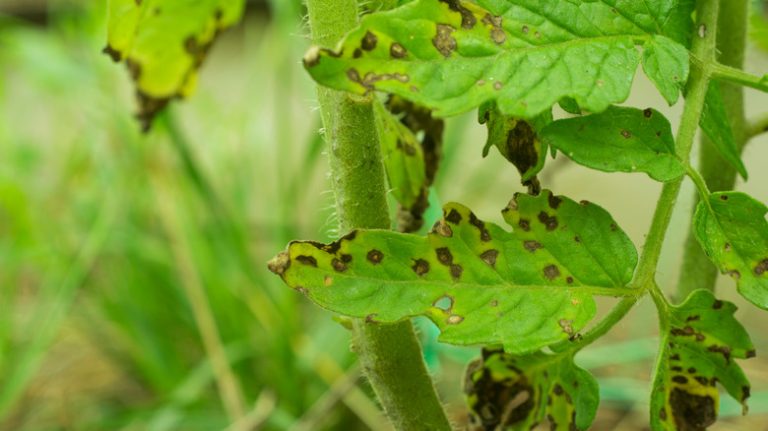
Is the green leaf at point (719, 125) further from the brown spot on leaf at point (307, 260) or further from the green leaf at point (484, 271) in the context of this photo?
the brown spot on leaf at point (307, 260)

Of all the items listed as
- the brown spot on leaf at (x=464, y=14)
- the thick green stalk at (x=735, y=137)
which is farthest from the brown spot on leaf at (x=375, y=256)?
the thick green stalk at (x=735, y=137)

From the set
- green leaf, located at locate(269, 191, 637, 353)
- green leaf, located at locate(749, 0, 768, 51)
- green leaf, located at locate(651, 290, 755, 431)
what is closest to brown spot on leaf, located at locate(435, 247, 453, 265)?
green leaf, located at locate(269, 191, 637, 353)

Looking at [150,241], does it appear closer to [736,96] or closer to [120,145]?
[120,145]

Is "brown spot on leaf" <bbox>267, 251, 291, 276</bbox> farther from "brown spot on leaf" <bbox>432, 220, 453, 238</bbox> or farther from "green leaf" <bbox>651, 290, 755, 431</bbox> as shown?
"green leaf" <bbox>651, 290, 755, 431</bbox>

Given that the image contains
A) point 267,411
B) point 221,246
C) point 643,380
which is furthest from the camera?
point 221,246

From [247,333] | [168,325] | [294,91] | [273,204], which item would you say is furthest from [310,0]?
[294,91]

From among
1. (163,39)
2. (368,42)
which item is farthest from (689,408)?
(163,39)

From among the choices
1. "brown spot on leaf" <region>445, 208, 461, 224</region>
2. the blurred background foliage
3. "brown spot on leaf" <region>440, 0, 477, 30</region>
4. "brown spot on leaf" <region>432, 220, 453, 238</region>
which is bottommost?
the blurred background foliage
